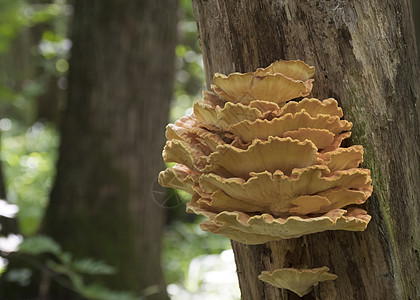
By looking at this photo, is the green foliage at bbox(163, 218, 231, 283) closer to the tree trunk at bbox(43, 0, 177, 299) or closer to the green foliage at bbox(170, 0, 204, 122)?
the tree trunk at bbox(43, 0, 177, 299)

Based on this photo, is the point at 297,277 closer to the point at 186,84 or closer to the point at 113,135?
the point at 113,135

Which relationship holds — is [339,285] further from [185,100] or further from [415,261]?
[185,100]

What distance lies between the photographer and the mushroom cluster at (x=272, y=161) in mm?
1263

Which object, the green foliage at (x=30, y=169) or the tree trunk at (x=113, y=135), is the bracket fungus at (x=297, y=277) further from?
the green foliage at (x=30, y=169)

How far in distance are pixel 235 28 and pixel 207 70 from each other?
236 mm

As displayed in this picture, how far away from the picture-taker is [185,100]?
15.9m

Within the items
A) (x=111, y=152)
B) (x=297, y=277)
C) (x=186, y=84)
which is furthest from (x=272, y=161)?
(x=186, y=84)

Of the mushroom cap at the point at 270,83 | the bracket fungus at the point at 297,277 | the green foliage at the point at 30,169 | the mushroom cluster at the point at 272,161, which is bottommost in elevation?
the bracket fungus at the point at 297,277

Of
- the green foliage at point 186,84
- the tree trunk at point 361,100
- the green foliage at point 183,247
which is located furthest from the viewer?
the green foliage at point 186,84

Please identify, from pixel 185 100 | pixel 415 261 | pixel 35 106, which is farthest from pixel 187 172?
pixel 185 100

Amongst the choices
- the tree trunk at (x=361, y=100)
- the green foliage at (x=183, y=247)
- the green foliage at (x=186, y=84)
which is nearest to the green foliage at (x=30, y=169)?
the green foliage at (x=183, y=247)

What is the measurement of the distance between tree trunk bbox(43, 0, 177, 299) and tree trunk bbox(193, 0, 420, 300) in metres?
3.19

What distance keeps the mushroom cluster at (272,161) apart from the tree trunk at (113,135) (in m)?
3.29

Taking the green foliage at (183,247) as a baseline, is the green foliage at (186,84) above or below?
above
